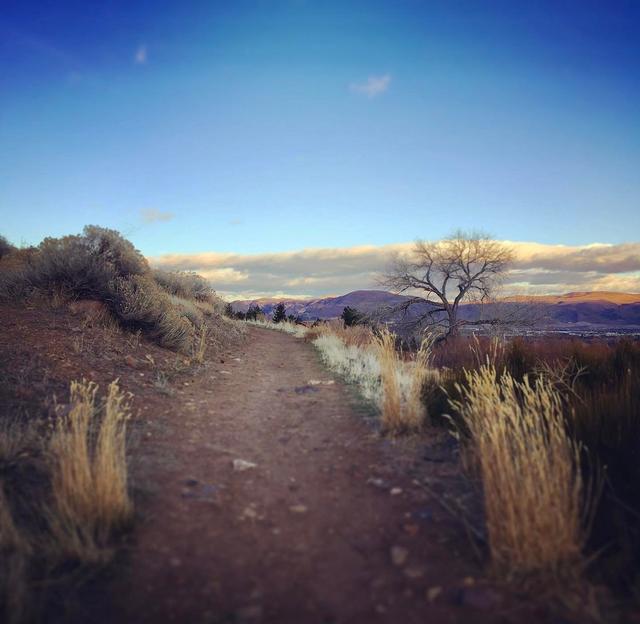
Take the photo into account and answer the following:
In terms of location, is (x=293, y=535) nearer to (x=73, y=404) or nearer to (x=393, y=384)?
(x=393, y=384)

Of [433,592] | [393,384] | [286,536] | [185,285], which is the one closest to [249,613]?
[286,536]

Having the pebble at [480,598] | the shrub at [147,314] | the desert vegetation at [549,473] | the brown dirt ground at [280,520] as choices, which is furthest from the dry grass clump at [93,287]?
the pebble at [480,598]

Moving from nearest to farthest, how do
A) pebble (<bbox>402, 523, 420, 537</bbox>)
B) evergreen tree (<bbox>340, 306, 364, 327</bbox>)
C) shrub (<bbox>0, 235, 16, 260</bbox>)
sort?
1. pebble (<bbox>402, 523, 420, 537</bbox>)
2. shrub (<bbox>0, 235, 16, 260</bbox>)
3. evergreen tree (<bbox>340, 306, 364, 327</bbox>)

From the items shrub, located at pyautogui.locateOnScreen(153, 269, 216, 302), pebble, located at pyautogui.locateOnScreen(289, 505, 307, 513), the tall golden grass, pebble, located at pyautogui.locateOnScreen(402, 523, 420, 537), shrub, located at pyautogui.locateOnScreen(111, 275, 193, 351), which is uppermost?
shrub, located at pyautogui.locateOnScreen(153, 269, 216, 302)

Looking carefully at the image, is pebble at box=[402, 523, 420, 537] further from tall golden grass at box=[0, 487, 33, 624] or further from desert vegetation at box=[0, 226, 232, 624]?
tall golden grass at box=[0, 487, 33, 624]

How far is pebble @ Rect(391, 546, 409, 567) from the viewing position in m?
2.64

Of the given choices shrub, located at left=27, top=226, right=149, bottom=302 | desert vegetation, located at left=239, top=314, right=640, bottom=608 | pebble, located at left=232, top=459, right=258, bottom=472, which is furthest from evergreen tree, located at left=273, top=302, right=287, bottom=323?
pebble, located at left=232, top=459, right=258, bottom=472

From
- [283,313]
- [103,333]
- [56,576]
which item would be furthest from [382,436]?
[283,313]

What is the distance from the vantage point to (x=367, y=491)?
3.59 m

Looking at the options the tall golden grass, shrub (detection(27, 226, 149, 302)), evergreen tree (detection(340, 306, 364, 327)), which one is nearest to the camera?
the tall golden grass

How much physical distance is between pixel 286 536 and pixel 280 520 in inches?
8.6

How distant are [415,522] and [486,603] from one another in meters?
0.87

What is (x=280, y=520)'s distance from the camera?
3141 mm

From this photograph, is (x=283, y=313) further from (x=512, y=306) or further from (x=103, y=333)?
(x=103, y=333)
